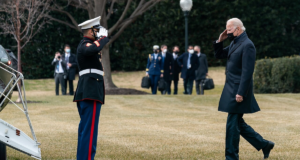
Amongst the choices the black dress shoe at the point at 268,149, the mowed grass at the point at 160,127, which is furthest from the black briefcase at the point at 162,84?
the black dress shoe at the point at 268,149

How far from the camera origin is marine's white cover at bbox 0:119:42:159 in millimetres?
4846

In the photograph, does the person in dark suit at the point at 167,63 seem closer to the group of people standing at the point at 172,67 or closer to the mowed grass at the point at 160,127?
the group of people standing at the point at 172,67

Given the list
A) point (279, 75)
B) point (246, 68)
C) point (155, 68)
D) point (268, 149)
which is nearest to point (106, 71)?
point (155, 68)

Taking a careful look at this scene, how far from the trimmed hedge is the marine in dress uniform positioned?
13.9m

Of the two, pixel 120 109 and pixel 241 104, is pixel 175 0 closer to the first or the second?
pixel 120 109

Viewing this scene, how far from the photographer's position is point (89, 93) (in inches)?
233

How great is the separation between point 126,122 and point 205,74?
8.32 metres

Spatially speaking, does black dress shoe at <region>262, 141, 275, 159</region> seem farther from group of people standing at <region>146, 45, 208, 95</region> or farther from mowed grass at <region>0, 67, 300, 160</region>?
group of people standing at <region>146, 45, 208, 95</region>

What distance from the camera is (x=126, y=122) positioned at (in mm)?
11102

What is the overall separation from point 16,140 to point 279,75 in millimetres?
15184

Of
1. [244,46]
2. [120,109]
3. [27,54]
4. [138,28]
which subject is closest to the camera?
[244,46]

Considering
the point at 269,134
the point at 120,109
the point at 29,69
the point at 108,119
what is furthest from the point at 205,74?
the point at 29,69

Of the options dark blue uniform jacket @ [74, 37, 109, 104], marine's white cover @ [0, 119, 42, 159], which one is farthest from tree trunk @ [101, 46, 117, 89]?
marine's white cover @ [0, 119, 42, 159]

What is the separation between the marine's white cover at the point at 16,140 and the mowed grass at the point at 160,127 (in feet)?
5.35
